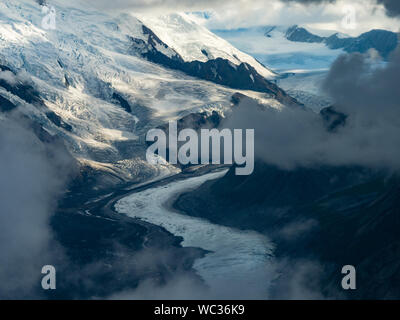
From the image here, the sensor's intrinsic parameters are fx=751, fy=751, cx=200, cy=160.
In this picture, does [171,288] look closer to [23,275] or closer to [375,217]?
[23,275]

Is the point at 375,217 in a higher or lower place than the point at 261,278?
higher

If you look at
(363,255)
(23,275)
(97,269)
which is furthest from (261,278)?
(23,275)
